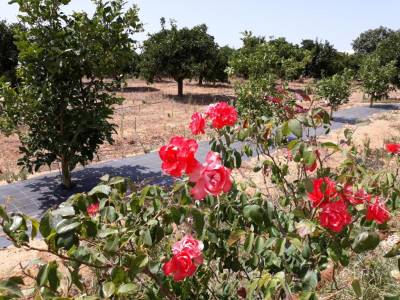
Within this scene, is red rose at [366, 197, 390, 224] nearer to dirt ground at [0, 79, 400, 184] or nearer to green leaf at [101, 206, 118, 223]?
green leaf at [101, 206, 118, 223]

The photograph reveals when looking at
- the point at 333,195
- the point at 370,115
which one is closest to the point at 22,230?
the point at 333,195

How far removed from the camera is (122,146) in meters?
9.51

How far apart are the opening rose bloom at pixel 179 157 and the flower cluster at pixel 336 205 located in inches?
23.1

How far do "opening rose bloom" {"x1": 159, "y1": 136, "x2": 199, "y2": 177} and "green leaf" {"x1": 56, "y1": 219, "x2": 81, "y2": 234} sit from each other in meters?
0.33

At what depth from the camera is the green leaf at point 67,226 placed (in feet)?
3.84

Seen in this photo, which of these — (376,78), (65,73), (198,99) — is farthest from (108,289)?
(198,99)

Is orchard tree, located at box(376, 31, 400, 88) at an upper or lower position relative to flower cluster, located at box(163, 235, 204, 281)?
upper

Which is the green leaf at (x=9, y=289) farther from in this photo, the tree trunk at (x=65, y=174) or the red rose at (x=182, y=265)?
the tree trunk at (x=65, y=174)

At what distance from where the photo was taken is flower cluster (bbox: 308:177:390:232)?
4.77 feet

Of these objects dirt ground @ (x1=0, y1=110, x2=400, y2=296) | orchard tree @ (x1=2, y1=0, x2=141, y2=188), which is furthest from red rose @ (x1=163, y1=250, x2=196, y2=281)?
orchard tree @ (x1=2, y1=0, x2=141, y2=188)

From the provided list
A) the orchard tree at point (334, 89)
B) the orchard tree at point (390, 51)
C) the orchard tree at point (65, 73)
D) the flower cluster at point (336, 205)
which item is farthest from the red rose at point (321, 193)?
the orchard tree at point (390, 51)

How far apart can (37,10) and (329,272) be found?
189 inches

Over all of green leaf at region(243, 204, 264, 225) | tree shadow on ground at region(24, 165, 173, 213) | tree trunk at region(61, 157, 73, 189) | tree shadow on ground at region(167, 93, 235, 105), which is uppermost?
green leaf at region(243, 204, 264, 225)

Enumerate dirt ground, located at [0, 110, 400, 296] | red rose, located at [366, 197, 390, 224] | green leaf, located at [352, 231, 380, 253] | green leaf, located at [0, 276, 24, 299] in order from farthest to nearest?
dirt ground, located at [0, 110, 400, 296] < red rose, located at [366, 197, 390, 224] < green leaf, located at [352, 231, 380, 253] < green leaf, located at [0, 276, 24, 299]
